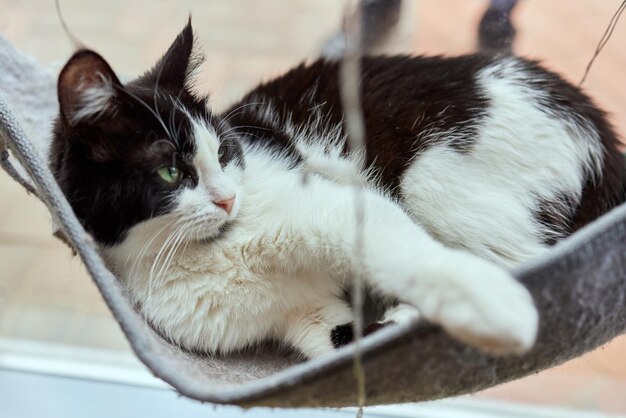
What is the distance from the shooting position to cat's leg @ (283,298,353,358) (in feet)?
2.98

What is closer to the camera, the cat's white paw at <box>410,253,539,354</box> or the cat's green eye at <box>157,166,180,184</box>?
the cat's white paw at <box>410,253,539,354</box>

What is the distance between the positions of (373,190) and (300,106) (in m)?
0.23

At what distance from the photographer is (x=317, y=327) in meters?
0.93

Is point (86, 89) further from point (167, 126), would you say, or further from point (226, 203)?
point (226, 203)

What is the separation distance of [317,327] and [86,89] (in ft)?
1.44

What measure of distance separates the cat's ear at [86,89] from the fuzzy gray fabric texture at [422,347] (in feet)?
0.24

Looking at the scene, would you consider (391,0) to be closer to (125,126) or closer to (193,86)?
(193,86)

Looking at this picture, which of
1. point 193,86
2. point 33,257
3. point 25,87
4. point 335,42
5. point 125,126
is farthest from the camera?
point 33,257

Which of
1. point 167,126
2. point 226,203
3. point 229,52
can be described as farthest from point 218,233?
point 229,52

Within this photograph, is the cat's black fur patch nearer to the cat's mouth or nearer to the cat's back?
the cat's back

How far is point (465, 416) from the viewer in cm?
142

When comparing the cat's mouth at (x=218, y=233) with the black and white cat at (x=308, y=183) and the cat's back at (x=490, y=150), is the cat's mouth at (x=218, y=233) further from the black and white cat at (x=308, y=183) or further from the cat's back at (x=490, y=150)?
the cat's back at (x=490, y=150)

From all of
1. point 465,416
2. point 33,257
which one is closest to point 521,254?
point 465,416

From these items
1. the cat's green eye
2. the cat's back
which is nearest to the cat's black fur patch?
the cat's back
